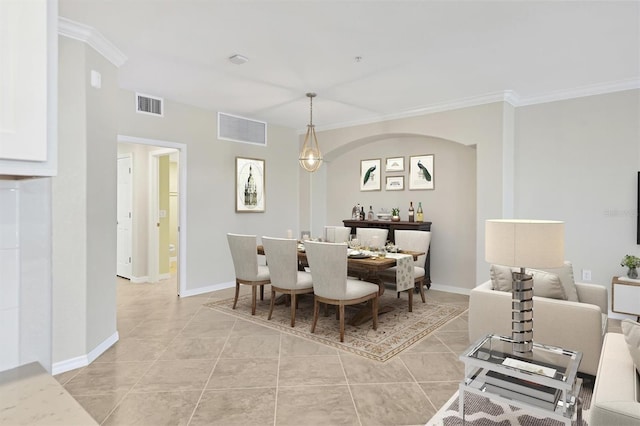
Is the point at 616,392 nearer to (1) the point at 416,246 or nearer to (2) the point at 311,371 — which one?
(2) the point at 311,371

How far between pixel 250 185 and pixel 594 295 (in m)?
4.51

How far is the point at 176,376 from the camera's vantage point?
2746mm

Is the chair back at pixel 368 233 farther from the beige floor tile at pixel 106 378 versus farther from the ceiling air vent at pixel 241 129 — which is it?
the beige floor tile at pixel 106 378

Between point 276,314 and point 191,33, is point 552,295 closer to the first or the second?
point 276,314

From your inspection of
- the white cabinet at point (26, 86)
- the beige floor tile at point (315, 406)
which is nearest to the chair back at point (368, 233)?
the beige floor tile at point (315, 406)

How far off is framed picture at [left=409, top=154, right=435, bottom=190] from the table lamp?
3.51 metres

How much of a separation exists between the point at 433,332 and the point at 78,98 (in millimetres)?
3717

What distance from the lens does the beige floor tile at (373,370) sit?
271cm

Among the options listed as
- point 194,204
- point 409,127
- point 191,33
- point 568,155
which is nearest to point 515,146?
point 568,155

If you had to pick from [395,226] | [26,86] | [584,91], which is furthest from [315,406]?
[584,91]

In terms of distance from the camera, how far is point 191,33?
2.95 meters

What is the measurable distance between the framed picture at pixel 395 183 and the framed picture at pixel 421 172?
0.15 m

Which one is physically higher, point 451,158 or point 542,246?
point 451,158

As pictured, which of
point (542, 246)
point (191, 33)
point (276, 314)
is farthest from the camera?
point (276, 314)
